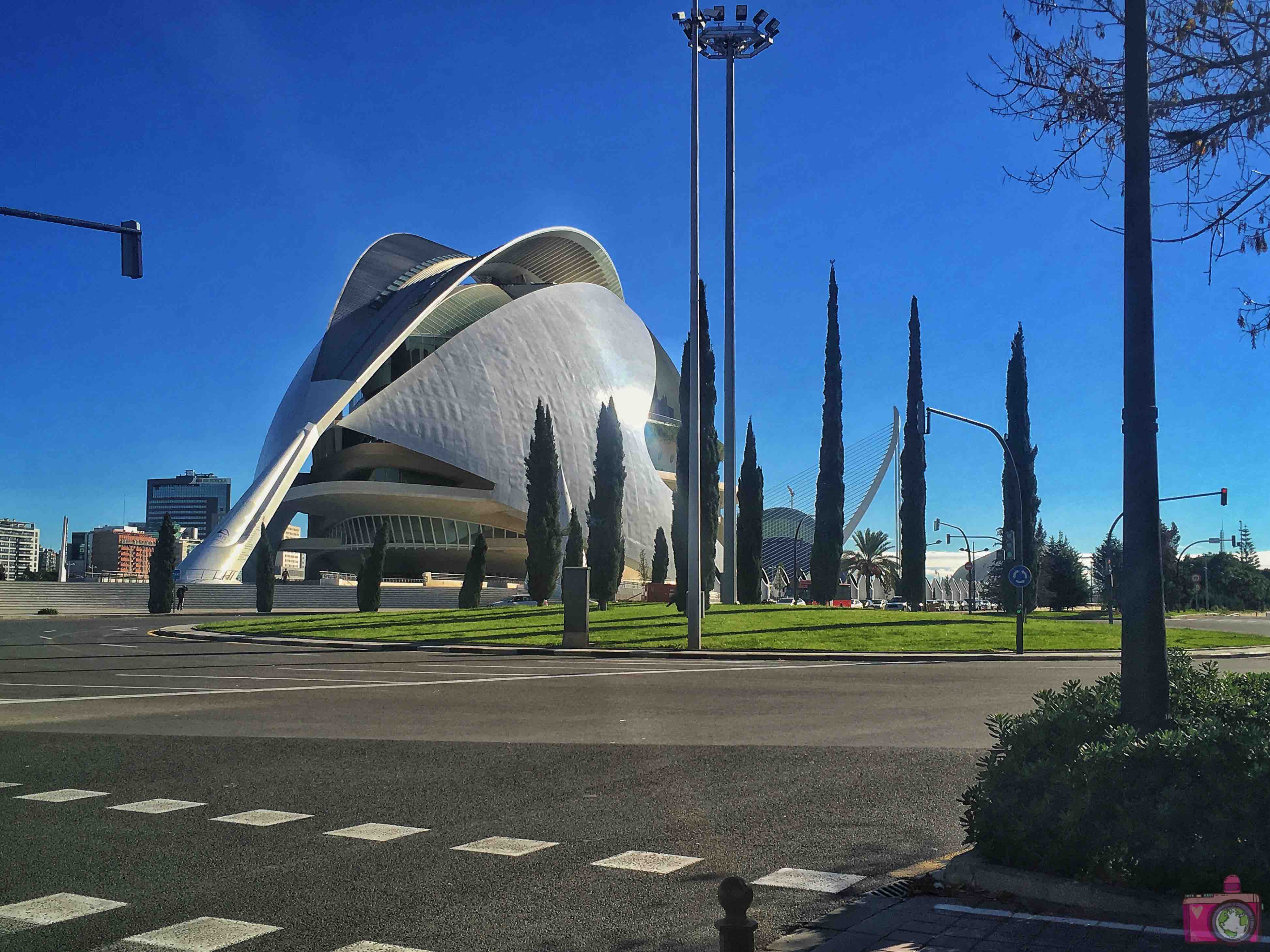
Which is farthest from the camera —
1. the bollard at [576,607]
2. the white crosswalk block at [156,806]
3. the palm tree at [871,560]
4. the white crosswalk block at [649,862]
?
the palm tree at [871,560]

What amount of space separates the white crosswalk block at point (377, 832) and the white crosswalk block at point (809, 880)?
2087mm

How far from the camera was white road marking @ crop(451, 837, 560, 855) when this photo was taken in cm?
563

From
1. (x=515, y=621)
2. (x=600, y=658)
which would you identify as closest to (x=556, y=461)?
(x=515, y=621)

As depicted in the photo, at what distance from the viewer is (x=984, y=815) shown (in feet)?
16.0

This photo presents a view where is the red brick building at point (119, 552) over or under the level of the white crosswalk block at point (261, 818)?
over

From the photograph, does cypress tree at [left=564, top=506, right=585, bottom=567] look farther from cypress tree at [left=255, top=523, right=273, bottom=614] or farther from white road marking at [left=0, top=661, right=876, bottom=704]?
white road marking at [left=0, top=661, right=876, bottom=704]

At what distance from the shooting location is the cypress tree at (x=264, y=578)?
1732 inches

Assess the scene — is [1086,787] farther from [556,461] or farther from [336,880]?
[556,461]

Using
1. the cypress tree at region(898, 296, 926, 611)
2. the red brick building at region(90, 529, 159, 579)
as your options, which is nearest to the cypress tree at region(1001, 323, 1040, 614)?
the cypress tree at region(898, 296, 926, 611)

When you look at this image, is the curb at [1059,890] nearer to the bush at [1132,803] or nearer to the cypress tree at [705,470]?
the bush at [1132,803]

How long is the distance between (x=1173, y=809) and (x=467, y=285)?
7061 centimetres

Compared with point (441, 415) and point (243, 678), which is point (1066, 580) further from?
point (243, 678)

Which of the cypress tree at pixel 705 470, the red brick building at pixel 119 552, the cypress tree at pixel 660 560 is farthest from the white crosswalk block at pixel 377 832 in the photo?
the red brick building at pixel 119 552

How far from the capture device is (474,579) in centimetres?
4169
